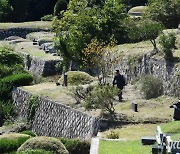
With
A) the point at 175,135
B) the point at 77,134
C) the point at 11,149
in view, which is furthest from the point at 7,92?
the point at 175,135

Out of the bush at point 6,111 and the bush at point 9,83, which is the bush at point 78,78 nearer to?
the bush at point 9,83

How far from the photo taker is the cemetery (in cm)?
2243

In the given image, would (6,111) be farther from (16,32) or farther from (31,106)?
(16,32)

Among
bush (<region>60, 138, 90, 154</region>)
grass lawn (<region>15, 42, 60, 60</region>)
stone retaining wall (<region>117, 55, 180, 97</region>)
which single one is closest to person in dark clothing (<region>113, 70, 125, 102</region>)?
stone retaining wall (<region>117, 55, 180, 97</region>)

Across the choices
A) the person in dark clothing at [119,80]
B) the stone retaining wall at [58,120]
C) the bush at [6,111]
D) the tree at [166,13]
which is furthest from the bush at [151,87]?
the tree at [166,13]

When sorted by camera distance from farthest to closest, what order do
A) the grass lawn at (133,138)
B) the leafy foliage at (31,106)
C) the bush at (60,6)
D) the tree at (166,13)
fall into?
the bush at (60,6), the tree at (166,13), the leafy foliage at (31,106), the grass lawn at (133,138)

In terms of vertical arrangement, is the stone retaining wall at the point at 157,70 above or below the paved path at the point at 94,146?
above

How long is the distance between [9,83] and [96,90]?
11.1 metres

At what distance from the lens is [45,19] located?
7169cm

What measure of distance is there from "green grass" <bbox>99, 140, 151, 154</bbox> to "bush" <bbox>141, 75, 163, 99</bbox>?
8148 mm

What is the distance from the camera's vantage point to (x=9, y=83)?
36.8 m

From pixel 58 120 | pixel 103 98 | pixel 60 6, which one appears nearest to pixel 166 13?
pixel 58 120

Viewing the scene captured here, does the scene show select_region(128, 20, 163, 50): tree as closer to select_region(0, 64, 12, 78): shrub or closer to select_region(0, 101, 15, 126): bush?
select_region(0, 64, 12, 78): shrub

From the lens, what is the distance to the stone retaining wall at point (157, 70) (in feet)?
96.7
